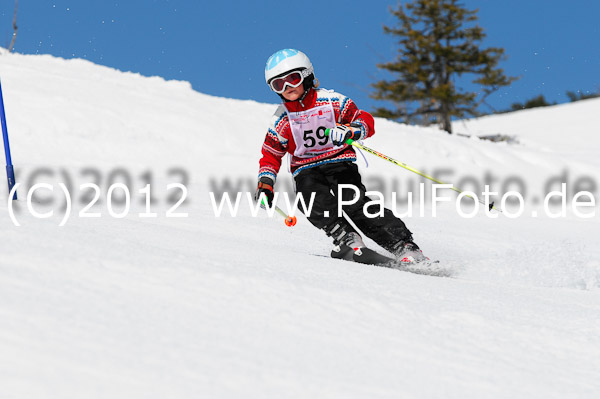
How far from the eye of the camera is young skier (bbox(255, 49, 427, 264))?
4.49 meters

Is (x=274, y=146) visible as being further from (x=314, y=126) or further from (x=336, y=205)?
(x=336, y=205)

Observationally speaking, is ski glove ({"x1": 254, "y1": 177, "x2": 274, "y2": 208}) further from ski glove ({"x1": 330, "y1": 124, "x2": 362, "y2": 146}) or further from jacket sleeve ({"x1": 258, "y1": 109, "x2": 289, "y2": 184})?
ski glove ({"x1": 330, "y1": 124, "x2": 362, "y2": 146})

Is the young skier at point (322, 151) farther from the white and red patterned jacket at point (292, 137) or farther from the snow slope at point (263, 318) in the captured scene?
the snow slope at point (263, 318)

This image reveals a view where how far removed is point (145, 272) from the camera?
2328 millimetres

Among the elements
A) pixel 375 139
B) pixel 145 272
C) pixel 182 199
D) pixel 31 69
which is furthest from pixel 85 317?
pixel 31 69

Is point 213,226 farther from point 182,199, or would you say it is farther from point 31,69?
point 31,69

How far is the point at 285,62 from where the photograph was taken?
14.6 feet

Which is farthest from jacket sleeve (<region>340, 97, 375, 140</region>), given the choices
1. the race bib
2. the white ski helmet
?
the white ski helmet

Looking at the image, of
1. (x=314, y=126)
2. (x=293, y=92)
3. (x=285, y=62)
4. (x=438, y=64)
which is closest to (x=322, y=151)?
(x=314, y=126)

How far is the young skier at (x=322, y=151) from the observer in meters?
4.49

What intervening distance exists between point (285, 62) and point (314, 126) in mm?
490

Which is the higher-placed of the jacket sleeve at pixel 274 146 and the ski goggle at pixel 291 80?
the ski goggle at pixel 291 80

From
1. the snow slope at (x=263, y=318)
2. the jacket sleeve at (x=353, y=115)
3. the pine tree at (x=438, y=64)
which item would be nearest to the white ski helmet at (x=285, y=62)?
the jacket sleeve at (x=353, y=115)

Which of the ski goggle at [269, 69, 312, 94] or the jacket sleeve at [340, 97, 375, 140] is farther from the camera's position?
the jacket sleeve at [340, 97, 375, 140]
